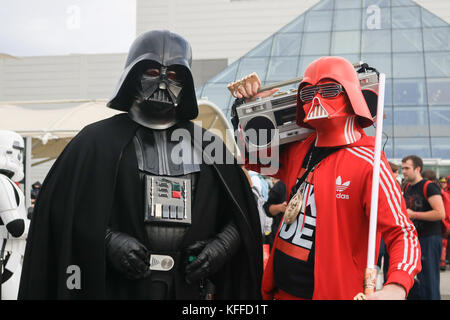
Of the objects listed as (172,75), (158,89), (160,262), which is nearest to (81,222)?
(160,262)

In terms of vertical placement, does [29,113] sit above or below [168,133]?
above

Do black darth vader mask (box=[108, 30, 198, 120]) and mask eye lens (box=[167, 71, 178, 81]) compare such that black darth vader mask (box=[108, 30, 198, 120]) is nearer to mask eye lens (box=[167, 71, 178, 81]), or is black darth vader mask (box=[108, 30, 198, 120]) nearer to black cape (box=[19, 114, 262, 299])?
mask eye lens (box=[167, 71, 178, 81])

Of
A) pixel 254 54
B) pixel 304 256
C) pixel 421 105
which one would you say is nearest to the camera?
pixel 304 256

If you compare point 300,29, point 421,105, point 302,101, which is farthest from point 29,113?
point 300,29

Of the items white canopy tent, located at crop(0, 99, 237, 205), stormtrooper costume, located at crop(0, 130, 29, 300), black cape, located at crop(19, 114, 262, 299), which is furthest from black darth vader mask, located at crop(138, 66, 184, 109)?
white canopy tent, located at crop(0, 99, 237, 205)

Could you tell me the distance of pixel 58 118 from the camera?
28.0 feet

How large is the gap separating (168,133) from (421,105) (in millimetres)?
15292

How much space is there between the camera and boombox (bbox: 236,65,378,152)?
8.52 feet

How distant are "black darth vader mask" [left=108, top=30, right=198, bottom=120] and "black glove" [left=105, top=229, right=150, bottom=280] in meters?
0.67

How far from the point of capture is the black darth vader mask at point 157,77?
8.30 ft

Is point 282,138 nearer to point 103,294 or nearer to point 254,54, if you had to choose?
point 103,294

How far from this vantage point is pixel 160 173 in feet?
8.21

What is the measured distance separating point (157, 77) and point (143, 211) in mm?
661

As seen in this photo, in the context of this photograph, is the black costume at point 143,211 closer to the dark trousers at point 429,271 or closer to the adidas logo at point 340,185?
the adidas logo at point 340,185
